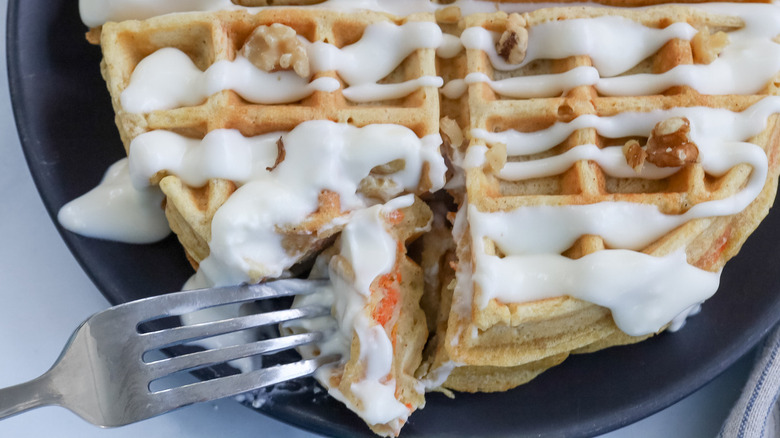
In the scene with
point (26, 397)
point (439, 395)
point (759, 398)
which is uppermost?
point (26, 397)

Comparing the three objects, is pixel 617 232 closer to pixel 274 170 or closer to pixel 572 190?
pixel 572 190

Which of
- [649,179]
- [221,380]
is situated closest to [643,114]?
[649,179]

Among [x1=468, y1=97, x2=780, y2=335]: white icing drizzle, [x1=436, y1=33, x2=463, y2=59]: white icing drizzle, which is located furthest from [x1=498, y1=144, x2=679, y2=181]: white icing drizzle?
[x1=436, y1=33, x2=463, y2=59]: white icing drizzle

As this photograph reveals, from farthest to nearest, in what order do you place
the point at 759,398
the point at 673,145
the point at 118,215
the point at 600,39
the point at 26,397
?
the point at 759,398 < the point at 118,215 < the point at 600,39 < the point at 673,145 < the point at 26,397

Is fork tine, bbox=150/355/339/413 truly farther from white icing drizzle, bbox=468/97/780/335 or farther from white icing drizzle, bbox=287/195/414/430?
white icing drizzle, bbox=468/97/780/335

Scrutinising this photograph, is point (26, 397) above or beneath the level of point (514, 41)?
beneath

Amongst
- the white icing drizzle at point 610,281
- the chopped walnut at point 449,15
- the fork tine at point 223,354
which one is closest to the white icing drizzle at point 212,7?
the chopped walnut at point 449,15

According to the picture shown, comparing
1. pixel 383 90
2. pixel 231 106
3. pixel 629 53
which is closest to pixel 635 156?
pixel 629 53

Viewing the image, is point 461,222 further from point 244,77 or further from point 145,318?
point 145,318
